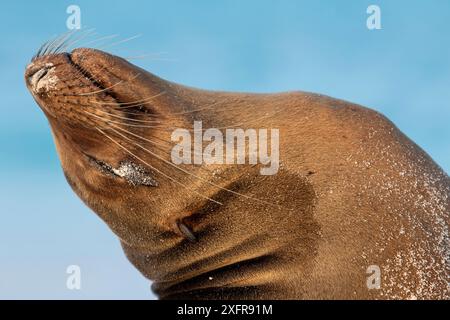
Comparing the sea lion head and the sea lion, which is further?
the sea lion head

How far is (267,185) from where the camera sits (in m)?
7.35

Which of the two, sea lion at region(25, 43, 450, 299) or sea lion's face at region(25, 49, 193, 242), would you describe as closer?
sea lion at region(25, 43, 450, 299)

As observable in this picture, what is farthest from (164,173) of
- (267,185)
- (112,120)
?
(267,185)

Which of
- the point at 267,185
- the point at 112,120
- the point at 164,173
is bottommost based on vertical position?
the point at 267,185

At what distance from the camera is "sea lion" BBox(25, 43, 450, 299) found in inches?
276

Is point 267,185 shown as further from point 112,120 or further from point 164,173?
point 112,120

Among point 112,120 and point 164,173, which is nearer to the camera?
point 112,120

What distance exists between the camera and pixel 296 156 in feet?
24.1

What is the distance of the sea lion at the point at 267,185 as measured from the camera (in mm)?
7008

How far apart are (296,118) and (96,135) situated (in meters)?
1.99

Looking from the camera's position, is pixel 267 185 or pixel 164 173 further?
pixel 164 173

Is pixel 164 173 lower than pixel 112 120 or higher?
lower

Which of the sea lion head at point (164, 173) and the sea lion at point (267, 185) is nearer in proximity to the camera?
the sea lion at point (267, 185)
